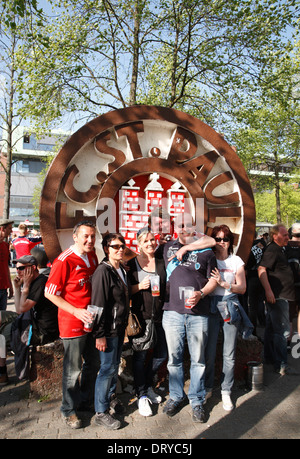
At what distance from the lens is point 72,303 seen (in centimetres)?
361

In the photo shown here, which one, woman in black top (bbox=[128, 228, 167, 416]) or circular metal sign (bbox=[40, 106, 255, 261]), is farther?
circular metal sign (bbox=[40, 106, 255, 261])

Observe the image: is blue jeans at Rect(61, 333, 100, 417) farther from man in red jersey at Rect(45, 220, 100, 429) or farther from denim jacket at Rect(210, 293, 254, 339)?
denim jacket at Rect(210, 293, 254, 339)

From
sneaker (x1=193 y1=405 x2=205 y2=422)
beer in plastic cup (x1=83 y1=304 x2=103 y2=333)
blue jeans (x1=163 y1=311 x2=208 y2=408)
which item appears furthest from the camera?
blue jeans (x1=163 y1=311 x2=208 y2=408)

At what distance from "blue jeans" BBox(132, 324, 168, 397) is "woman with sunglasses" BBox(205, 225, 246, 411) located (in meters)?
0.52

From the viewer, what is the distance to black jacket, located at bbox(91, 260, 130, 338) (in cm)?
347

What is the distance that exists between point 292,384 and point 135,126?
160 inches

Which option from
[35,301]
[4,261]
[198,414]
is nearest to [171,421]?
[198,414]

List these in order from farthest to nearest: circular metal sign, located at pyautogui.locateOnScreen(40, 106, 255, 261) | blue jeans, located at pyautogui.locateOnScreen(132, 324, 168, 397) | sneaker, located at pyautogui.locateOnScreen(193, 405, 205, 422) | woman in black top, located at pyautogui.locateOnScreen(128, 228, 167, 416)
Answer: circular metal sign, located at pyautogui.locateOnScreen(40, 106, 255, 261) < blue jeans, located at pyautogui.locateOnScreen(132, 324, 168, 397) < woman in black top, located at pyautogui.locateOnScreen(128, 228, 167, 416) < sneaker, located at pyautogui.locateOnScreen(193, 405, 205, 422)

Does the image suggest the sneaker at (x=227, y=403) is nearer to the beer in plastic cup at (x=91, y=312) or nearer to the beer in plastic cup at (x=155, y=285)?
the beer in plastic cup at (x=155, y=285)

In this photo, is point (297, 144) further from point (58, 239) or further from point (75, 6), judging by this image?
point (58, 239)

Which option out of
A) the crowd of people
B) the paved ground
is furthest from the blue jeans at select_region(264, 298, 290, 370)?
the crowd of people

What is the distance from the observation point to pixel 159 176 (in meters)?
5.44

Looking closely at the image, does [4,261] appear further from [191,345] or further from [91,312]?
[191,345]

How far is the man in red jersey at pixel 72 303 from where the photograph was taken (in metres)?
3.52
